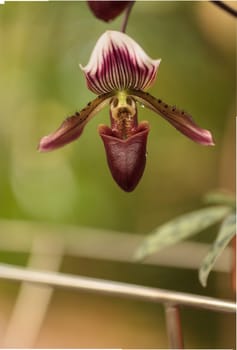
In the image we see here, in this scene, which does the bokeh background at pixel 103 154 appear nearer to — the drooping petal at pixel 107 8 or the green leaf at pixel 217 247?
the green leaf at pixel 217 247

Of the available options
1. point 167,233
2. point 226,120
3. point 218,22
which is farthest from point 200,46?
point 167,233

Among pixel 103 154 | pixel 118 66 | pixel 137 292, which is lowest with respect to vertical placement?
pixel 137 292

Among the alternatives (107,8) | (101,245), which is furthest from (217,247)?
(101,245)

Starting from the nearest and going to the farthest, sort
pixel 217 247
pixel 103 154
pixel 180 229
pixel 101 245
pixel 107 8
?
pixel 107 8, pixel 217 247, pixel 180 229, pixel 101 245, pixel 103 154

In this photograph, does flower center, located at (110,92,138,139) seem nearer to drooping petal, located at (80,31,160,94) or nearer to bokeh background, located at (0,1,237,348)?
drooping petal, located at (80,31,160,94)

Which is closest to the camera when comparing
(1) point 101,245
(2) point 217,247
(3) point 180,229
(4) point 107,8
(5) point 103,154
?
(4) point 107,8

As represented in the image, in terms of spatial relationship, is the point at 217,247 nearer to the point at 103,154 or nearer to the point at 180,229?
the point at 180,229

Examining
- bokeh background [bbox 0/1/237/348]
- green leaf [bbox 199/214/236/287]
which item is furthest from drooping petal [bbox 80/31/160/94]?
bokeh background [bbox 0/1/237/348]

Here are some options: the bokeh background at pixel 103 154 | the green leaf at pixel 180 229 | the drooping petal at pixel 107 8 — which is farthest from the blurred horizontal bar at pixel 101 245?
the drooping petal at pixel 107 8
